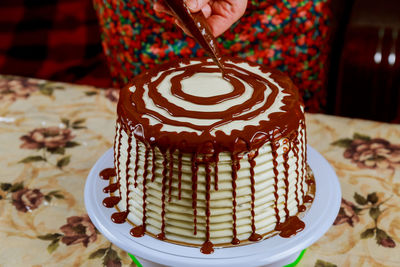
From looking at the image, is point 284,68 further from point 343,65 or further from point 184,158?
point 184,158

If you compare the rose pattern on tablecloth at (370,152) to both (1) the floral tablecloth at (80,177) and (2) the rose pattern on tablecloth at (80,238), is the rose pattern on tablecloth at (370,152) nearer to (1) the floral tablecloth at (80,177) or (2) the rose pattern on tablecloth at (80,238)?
(1) the floral tablecloth at (80,177)

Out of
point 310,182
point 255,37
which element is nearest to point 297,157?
point 310,182

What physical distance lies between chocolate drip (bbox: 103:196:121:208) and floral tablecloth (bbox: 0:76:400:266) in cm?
15

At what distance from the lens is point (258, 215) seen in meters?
0.97

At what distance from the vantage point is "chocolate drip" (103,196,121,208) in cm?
105

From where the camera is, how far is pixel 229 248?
37.0 inches

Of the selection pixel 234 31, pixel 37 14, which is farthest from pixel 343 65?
pixel 37 14

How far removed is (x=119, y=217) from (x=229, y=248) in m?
0.26

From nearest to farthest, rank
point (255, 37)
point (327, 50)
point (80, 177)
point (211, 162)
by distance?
1. point (211, 162)
2. point (80, 177)
3. point (255, 37)
4. point (327, 50)

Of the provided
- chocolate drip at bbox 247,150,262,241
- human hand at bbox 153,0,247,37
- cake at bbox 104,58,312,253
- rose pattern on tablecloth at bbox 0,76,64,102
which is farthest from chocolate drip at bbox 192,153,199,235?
rose pattern on tablecloth at bbox 0,76,64,102

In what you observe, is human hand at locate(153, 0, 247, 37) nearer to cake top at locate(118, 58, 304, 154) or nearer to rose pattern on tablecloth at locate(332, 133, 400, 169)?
cake top at locate(118, 58, 304, 154)

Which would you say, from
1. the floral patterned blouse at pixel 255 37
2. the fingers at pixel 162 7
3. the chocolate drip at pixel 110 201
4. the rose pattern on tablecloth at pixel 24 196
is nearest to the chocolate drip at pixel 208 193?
the chocolate drip at pixel 110 201

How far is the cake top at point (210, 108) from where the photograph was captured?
0.89 meters

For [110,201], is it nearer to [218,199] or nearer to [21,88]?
[218,199]
